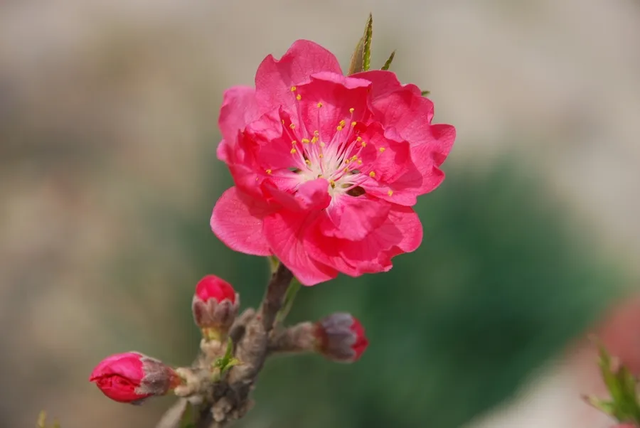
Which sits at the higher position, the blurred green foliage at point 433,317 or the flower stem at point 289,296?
the flower stem at point 289,296

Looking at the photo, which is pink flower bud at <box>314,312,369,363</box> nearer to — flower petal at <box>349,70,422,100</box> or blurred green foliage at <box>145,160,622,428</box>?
flower petal at <box>349,70,422,100</box>

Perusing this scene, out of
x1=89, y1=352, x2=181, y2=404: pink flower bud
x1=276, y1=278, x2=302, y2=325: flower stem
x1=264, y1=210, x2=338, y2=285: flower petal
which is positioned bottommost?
x1=89, y1=352, x2=181, y2=404: pink flower bud

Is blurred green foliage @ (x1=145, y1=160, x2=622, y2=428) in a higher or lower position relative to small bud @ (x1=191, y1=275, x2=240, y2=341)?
lower

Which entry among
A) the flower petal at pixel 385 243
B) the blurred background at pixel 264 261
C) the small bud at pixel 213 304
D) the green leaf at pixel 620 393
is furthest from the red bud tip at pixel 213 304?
the blurred background at pixel 264 261

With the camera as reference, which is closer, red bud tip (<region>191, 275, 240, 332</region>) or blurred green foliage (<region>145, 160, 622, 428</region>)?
red bud tip (<region>191, 275, 240, 332</region>)

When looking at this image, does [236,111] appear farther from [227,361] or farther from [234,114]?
[227,361]

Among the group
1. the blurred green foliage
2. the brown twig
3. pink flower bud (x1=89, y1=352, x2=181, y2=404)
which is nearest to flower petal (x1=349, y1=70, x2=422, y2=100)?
the brown twig

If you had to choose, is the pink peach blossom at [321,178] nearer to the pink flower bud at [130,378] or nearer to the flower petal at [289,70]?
the flower petal at [289,70]
